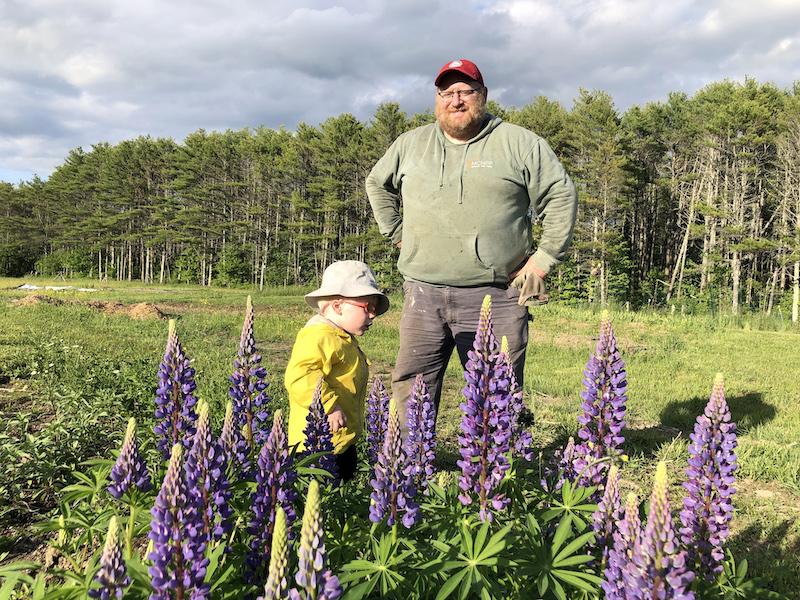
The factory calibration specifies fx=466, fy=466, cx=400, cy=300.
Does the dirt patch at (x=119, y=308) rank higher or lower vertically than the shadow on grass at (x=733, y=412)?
higher

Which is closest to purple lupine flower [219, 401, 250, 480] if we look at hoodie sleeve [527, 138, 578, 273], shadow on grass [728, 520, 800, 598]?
hoodie sleeve [527, 138, 578, 273]

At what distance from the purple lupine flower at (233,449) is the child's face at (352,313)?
1152 millimetres

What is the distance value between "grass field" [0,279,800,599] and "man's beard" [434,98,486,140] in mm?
2711

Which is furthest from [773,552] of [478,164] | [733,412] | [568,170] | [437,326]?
[568,170]

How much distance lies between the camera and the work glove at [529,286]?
329cm

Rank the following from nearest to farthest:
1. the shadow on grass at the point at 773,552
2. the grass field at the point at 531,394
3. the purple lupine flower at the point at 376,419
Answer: the shadow on grass at the point at 773,552 < the purple lupine flower at the point at 376,419 < the grass field at the point at 531,394

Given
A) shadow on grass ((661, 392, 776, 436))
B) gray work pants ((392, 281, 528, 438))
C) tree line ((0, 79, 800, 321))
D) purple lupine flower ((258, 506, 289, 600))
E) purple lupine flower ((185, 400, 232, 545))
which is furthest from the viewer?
tree line ((0, 79, 800, 321))

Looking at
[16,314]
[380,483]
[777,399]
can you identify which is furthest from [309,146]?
[380,483]

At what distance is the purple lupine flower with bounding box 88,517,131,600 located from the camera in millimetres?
1062

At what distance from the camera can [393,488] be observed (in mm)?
1612

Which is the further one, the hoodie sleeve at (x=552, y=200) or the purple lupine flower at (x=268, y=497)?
the hoodie sleeve at (x=552, y=200)

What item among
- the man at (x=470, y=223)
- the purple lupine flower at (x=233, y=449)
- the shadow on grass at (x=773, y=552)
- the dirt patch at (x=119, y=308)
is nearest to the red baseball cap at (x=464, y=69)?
the man at (x=470, y=223)

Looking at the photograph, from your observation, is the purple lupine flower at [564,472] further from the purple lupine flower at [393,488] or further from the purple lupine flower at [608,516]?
the purple lupine flower at [393,488]

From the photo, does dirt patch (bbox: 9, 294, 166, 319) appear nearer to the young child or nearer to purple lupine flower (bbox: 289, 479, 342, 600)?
the young child
